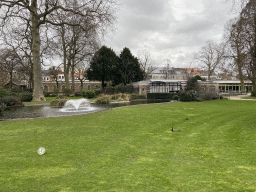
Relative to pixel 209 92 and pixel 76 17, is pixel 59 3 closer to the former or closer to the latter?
pixel 76 17

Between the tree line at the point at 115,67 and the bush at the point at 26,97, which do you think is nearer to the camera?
the bush at the point at 26,97

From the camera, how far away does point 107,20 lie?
16.8 metres

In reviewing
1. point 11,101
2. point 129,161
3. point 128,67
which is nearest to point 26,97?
point 11,101

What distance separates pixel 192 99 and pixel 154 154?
18.9 m

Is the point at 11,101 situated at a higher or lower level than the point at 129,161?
higher

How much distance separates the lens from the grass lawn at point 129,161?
10.6ft

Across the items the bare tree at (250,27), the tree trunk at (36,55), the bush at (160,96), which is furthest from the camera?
the bush at (160,96)

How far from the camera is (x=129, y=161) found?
4.18 m

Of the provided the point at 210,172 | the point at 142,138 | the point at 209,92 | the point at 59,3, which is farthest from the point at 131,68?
the point at 210,172

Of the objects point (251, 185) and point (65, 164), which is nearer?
point (251, 185)

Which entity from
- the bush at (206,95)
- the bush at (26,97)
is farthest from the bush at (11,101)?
the bush at (206,95)

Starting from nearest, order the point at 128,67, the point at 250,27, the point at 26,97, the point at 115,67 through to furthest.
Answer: the point at 250,27, the point at 26,97, the point at 115,67, the point at 128,67

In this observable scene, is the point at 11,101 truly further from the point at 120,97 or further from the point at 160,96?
the point at 160,96

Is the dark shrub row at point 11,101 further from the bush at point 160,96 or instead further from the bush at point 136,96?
the bush at point 160,96
